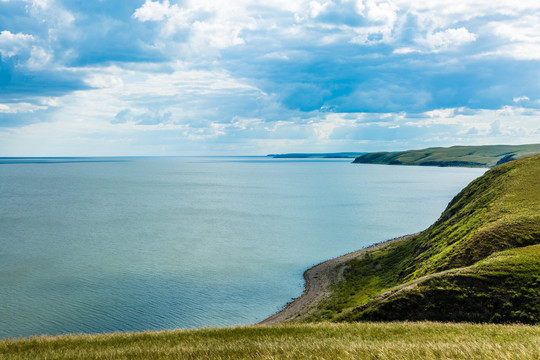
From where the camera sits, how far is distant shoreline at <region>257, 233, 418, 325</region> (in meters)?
41.6

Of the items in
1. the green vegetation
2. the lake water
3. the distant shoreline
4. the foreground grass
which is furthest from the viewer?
the lake water

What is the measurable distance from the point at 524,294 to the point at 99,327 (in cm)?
3706

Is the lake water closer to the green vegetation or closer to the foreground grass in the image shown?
the green vegetation

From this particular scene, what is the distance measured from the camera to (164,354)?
1410 centimetres

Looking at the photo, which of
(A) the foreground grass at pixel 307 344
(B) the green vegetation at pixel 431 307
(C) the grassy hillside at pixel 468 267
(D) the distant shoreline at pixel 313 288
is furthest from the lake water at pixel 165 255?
(A) the foreground grass at pixel 307 344

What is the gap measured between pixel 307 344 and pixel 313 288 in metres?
38.3

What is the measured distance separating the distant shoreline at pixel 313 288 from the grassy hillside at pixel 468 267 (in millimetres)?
1994

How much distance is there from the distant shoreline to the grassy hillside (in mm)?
1994

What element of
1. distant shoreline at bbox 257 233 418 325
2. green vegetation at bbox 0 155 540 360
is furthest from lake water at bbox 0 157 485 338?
green vegetation at bbox 0 155 540 360

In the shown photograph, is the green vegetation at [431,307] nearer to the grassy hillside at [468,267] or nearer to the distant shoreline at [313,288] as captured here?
the grassy hillside at [468,267]

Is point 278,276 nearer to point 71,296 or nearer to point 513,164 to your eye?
point 71,296

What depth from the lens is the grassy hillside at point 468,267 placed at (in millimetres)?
27859

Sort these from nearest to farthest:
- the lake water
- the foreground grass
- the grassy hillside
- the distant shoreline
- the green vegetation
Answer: the foreground grass
the green vegetation
the grassy hillside
the distant shoreline
the lake water

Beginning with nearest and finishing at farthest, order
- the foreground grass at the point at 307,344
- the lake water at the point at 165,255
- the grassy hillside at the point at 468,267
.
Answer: the foreground grass at the point at 307,344
the grassy hillside at the point at 468,267
the lake water at the point at 165,255
